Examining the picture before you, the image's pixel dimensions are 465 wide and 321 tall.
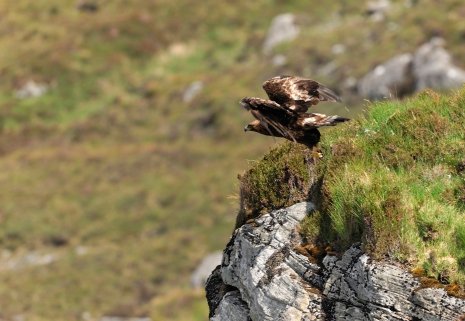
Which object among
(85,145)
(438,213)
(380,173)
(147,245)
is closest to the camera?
(438,213)

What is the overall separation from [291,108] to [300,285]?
8.85ft

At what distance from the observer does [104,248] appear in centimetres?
4750

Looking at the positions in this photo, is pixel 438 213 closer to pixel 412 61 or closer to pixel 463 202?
pixel 463 202

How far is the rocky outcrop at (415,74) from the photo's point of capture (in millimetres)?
45906

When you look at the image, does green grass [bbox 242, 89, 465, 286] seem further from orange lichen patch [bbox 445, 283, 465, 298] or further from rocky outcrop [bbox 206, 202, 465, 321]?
rocky outcrop [bbox 206, 202, 465, 321]

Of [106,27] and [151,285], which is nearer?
[151,285]

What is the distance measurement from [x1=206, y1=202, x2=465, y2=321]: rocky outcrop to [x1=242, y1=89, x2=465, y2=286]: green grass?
0.80 ft

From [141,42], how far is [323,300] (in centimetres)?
7754

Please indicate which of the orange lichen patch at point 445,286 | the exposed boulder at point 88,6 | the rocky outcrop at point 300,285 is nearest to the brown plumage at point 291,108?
the rocky outcrop at point 300,285

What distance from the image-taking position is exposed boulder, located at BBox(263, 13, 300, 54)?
73.1 meters

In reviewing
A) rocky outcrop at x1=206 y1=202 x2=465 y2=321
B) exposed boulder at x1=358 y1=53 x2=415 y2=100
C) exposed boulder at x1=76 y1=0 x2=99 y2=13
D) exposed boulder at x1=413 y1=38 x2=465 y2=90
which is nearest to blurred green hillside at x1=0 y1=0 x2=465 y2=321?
exposed boulder at x1=76 y1=0 x2=99 y2=13

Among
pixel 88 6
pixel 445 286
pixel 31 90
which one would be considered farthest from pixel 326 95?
pixel 88 6

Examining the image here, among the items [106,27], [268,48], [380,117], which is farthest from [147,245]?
[106,27]

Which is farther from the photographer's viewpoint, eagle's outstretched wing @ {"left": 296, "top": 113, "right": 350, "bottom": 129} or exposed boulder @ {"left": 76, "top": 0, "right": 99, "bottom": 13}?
exposed boulder @ {"left": 76, "top": 0, "right": 99, "bottom": 13}
